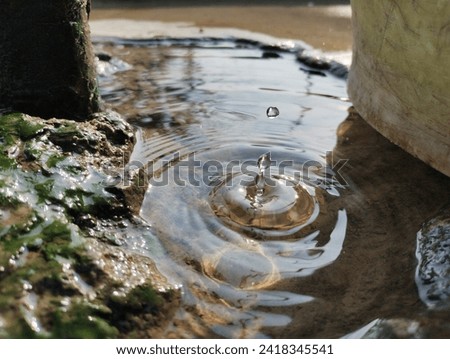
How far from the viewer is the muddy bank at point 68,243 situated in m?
2.23

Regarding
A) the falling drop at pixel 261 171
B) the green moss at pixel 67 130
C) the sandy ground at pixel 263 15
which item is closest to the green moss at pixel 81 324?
the green moss at pixel 67 130

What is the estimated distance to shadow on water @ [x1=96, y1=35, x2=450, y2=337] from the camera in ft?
8.36

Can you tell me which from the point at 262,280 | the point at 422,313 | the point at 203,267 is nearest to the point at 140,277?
the point at 203,267

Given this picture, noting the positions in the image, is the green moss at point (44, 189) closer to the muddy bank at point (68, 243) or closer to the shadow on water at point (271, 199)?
the muddy bank at point (68, 243)

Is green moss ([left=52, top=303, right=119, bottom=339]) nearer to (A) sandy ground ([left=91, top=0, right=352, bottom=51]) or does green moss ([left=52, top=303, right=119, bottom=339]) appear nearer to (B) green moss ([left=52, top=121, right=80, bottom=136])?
(B) green moss ([left=52, top=121, right=80, bottom=136])

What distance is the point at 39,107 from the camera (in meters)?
3.40

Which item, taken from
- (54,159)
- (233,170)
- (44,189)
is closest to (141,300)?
(44,189)

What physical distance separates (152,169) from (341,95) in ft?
6.25

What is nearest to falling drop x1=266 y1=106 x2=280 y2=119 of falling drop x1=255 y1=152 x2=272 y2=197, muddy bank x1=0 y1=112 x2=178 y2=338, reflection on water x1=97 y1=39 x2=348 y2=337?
reflection on water x1=97 y1=39 x2=348 y2=337

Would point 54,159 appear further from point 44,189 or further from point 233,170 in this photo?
point 233,170

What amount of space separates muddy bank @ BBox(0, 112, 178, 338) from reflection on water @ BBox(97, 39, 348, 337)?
169 mm

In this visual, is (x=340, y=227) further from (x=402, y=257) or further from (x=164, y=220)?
(x=164, y=220)

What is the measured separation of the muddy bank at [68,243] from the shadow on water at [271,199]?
0.53ft

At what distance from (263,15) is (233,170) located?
3.70 m
